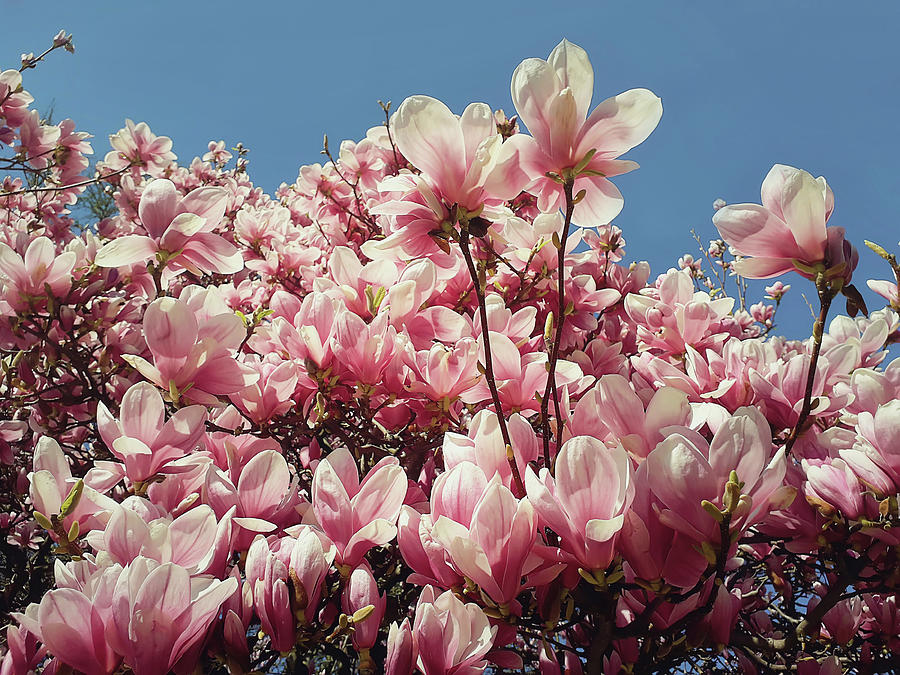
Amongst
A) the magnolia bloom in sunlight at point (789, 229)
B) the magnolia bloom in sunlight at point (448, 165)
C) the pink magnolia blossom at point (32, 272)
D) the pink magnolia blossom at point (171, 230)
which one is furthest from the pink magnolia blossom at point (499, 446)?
the pink magnolia blossom at point (32, 272)

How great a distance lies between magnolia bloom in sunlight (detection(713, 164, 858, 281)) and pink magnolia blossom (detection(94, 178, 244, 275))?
113 centimetres

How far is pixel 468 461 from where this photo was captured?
3.04 feet

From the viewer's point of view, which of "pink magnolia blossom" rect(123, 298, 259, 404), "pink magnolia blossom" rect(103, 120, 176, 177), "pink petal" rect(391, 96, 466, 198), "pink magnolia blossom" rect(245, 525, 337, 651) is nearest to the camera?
"pink magnolia blossom" rect(245, 525, 337, 651)

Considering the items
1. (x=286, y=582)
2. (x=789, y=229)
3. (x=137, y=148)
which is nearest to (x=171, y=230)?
(x=286, y=582)

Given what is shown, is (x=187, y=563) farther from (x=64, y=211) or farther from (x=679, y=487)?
(x=64, y=211)

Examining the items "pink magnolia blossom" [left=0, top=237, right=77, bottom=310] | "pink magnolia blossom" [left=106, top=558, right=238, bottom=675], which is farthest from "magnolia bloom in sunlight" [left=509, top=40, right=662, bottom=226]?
"pink magnolia blossom" [left=0, top=237, right=77, bottom=310]

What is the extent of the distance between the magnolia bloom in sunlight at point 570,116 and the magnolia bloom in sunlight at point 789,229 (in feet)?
0.63

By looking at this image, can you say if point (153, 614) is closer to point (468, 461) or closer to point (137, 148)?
point (468, 461)

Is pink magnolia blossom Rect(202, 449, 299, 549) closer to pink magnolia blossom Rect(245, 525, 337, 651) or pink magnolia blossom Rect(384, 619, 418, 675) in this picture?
pink magnolia blossom Rect(245, 525, 337, 651)

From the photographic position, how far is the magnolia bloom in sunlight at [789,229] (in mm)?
896

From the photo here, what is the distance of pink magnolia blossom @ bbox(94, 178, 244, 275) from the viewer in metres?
1.42

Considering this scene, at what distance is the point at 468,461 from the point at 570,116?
542 millimetres

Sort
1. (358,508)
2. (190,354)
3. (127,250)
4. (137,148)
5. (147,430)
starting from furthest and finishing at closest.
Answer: (137,148)
(127,250)
(190,354)
(147,430)
(358,508)

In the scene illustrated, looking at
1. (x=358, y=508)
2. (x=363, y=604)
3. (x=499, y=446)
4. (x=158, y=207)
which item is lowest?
(x=363, y=604)
